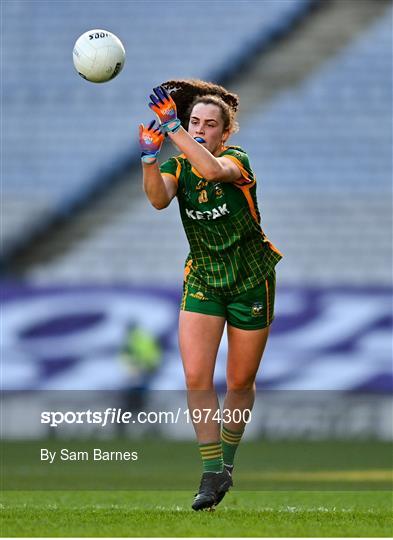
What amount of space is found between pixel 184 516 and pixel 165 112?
1.82m

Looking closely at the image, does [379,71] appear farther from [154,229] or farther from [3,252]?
[3,252]

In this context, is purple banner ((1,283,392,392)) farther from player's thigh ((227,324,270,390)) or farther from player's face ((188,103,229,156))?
player's face ((188,103,229,156))

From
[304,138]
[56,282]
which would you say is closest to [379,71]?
[304,138]

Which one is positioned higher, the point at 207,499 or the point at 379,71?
the point at 379,71

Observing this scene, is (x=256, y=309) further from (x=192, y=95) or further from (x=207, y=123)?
(x=192, y=95)

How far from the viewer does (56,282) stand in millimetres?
13844

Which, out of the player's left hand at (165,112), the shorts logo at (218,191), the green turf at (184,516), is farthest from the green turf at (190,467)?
the player's left hand at (165,112)

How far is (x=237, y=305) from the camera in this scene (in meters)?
5.88

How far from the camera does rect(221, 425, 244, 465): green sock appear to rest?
20.1 feet

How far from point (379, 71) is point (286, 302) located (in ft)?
12.9

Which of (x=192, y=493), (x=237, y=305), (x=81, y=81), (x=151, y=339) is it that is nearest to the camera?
(x=237, y=305)

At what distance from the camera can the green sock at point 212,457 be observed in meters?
5.73

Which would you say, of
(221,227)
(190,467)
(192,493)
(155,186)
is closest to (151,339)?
(190,467)

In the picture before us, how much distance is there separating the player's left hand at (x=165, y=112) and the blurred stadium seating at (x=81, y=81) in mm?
9741
